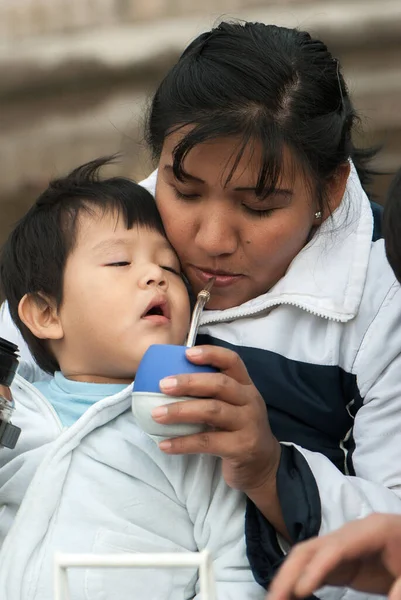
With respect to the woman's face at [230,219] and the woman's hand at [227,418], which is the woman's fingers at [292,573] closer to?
the woman's hand at [227,418]

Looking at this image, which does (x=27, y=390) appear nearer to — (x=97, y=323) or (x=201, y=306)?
(x=97, y=323)

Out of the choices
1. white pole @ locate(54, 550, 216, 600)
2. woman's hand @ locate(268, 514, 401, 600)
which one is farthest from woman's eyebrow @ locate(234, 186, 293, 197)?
white pole @ locate(54, 550, 216, 600)

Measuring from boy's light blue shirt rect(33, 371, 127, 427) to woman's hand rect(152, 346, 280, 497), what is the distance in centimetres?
25

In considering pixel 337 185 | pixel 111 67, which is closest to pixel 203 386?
pixel 337 185

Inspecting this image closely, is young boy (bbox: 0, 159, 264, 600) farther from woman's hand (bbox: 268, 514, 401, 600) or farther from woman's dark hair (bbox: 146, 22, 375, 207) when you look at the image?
woman's hand (bbox: 268, 514, 401, 600)

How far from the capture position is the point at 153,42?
2.82 meters

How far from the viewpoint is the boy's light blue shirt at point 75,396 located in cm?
163

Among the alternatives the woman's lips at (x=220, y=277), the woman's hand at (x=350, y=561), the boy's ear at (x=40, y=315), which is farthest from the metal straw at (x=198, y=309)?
the woman's hand at (x=350, y=561)

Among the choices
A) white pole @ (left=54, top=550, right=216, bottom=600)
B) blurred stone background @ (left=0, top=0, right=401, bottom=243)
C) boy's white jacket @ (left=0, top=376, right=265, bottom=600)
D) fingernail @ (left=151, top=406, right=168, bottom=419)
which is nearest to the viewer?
white pole @ (left=54, top=550, right=216, bottom=600)

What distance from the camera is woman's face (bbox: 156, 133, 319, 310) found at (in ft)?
5.29

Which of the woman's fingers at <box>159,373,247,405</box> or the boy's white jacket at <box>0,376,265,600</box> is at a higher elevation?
the woman's fingers at <box>159,373,247,405</box>

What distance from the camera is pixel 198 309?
5.17 ft

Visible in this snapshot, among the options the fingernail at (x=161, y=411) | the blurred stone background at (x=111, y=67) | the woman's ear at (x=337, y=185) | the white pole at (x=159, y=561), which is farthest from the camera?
the blurred stone background at (x=111, y=67)

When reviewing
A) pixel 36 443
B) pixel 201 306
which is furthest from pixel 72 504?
pixel 201 306
